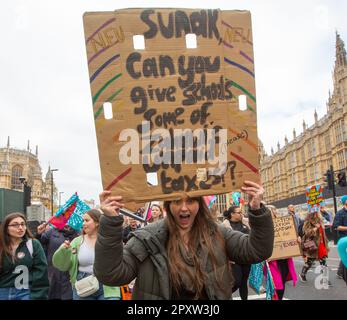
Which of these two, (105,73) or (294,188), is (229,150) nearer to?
(105,73)

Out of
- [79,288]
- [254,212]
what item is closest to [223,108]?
[254,212]

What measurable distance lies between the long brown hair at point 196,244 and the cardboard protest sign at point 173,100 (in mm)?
162

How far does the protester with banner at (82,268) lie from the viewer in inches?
170

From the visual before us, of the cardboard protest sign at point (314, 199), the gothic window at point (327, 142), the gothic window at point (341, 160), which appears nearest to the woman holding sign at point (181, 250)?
the cardboard protest sign at point (314, 199)

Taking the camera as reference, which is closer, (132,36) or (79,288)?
(132,36)

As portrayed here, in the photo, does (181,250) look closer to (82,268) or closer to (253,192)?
(253,192)

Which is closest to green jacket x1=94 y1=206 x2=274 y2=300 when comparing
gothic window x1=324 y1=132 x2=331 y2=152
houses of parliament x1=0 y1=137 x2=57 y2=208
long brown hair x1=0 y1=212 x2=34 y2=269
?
long brown hair x1=0 y1=212 x2=34 y2=269

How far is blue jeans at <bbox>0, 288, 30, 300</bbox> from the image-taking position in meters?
4.18

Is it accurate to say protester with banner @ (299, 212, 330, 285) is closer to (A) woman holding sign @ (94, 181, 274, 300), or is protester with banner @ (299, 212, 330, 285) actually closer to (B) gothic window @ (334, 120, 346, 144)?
(A) woman holding sign @ (94, 181, 274, 300)

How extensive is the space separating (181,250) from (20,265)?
274 cm

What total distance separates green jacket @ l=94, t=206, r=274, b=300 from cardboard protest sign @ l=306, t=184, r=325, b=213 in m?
7.99

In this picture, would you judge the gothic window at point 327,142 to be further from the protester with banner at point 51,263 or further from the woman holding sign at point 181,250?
the woman holding sign at point 181,250

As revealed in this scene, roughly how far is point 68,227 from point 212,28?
5.20 metres
